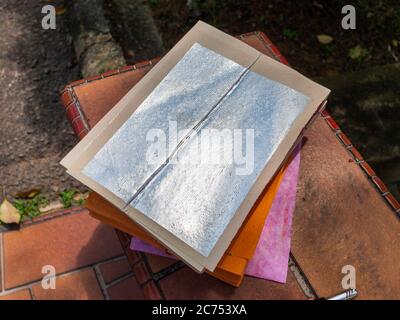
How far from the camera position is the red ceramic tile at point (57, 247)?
176cm

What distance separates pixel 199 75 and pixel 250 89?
0.14 metres

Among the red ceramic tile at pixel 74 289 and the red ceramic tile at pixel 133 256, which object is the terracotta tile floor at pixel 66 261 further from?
the red ceramic tile at pixel 133 256

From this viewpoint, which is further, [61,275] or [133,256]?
[61,275]

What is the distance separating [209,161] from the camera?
40.9 inches

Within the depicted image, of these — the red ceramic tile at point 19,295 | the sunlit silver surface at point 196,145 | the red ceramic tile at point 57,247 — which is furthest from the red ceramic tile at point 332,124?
the red ceramic tile at point 19,295

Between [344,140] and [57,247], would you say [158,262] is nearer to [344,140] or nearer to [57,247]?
[344,140]

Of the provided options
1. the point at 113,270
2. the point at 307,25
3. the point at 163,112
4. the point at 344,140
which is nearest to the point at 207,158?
the point at 163,112

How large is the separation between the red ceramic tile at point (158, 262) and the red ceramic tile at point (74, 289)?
73cm

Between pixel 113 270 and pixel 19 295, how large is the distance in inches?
14.5

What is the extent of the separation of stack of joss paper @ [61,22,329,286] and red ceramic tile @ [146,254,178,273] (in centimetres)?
3

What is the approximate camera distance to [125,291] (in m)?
1.76
